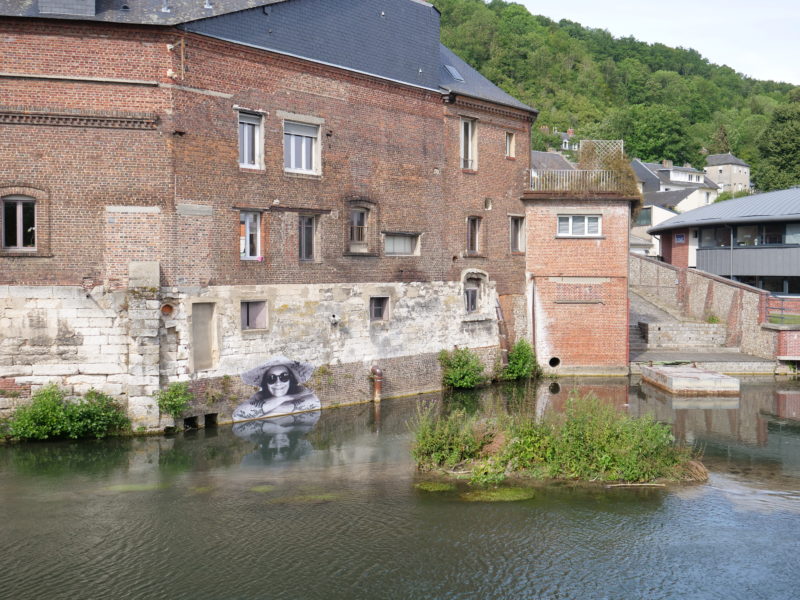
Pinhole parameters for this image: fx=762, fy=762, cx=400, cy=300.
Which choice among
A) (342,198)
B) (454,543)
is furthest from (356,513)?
(342,198)

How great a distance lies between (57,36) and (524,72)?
86978mm

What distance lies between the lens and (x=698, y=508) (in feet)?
41.9

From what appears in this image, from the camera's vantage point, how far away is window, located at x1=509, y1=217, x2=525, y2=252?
90.5 ft

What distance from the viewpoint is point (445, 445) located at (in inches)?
577

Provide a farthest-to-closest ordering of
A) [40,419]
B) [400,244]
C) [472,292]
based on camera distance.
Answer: [472,292] < [400,244] < [40,419]

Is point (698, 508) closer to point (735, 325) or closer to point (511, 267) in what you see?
point (511, 267)

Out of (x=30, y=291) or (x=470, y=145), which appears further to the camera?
(x=470, y=145)

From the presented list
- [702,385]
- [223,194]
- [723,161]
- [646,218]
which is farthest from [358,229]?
[723,161]

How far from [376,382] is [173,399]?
643 cm

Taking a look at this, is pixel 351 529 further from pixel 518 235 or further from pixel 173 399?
pixel 518 235

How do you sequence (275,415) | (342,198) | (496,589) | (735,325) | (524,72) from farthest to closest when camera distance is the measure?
(524,72), (735,325), (342,198), (275,415), (496,589)

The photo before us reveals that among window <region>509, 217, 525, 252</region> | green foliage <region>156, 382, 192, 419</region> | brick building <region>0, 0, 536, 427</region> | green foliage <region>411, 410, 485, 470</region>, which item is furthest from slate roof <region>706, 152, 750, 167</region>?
green foliage <region>156, 382, 192, 419</region>

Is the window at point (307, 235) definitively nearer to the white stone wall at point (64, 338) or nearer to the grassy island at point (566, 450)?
the white stone wall at point (64, 338)

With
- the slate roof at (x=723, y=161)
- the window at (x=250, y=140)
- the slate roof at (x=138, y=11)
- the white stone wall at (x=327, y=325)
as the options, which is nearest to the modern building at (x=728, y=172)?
the slate roof at (x=723, y=161)
